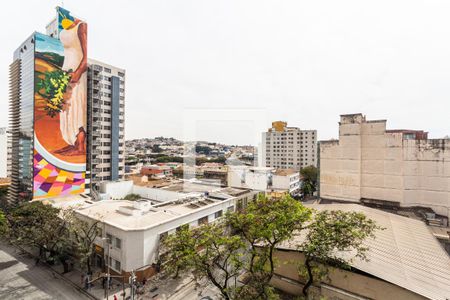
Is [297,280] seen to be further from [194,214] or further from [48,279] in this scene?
[48,279]

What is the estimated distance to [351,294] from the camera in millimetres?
11000

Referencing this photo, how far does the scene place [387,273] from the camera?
1019 centimetres

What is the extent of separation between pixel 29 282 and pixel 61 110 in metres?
22.0

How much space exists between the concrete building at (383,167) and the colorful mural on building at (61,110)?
32.8 meters

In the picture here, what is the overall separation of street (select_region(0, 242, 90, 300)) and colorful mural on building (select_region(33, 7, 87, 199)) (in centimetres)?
1205

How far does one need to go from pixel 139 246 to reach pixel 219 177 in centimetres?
2612

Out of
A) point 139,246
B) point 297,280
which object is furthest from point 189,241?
point 297,280

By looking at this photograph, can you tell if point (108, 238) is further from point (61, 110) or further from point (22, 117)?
point (22, 117)

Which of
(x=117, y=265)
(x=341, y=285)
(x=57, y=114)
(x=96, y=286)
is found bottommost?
(x=96, y=286)

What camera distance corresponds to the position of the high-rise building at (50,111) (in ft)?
87.8

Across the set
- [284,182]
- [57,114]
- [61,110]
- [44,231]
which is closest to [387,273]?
[44,231]

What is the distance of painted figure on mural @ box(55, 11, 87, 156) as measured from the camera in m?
29.6

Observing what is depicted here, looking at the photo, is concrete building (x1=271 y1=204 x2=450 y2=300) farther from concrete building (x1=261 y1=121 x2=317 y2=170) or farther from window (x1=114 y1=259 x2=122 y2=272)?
concrete building (x1=261 y1=121 x2=317 y2=170)

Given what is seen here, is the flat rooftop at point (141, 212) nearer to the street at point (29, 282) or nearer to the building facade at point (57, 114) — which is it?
the street at point (29, 282)
